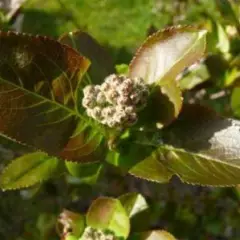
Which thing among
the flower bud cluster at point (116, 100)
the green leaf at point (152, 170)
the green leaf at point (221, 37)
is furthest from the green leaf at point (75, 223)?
the green leaf at point (221, 37)

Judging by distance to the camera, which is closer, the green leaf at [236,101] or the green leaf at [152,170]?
the green leaf at [152,170]

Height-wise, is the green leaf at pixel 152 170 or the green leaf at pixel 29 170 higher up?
the green leaf at pixel 152 170

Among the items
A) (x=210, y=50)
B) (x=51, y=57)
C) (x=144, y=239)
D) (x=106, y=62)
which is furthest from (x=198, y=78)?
(x=51, y=57)

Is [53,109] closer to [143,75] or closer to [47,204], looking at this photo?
[143,75]

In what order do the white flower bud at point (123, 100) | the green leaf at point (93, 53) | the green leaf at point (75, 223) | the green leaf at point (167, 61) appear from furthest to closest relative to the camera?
the green leaf at point (75, 223), the green leaf at point (93, 53), the green leaf at point (167, 61), the white flower bud at point (123, 100)

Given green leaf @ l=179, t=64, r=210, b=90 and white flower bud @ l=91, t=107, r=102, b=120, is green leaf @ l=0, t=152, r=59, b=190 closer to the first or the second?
white flower bud @ l=91, t=107, r=102, b=120

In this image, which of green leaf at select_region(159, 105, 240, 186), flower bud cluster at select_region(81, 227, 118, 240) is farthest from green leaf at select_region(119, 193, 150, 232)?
green leaf at select_region(159, 105, 240, 186)

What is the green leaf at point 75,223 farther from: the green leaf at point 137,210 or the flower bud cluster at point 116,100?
the flower bud cluster at point 116,100
